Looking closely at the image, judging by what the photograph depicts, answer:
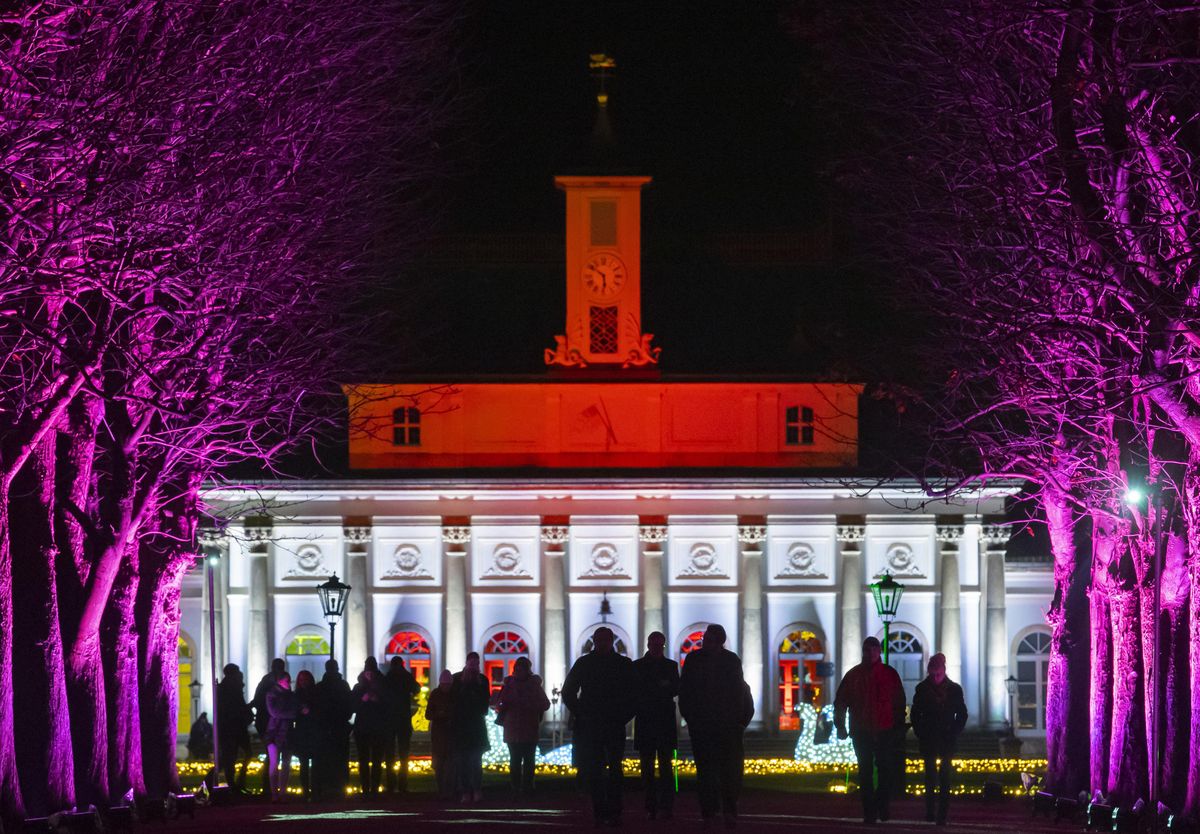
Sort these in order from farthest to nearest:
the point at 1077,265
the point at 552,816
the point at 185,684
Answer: the point at 185,684, the point at 552,816, the point at 1077,265

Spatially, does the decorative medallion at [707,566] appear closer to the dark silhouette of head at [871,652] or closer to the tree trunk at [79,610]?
the tree trunk at [79,610]

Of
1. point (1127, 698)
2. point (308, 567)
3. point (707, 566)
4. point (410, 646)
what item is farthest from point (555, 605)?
point (1127, 698)

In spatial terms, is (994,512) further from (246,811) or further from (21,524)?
(21,524)

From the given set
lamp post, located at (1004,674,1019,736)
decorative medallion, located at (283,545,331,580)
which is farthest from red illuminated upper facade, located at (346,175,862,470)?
lamp post, located at (1004,674,1019,736)

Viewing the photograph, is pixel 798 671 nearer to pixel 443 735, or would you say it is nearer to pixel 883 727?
pixel 443 735

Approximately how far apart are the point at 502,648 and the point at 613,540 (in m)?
3.95

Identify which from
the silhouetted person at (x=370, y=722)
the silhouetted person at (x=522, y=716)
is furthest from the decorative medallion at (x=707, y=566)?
the silhouetted person at (x=522, y=716)

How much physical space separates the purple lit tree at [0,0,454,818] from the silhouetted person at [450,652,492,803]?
3.66 metres

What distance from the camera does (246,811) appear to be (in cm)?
3164

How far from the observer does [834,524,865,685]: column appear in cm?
6550

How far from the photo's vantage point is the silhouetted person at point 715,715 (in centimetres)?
2436

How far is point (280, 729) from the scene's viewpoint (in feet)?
114

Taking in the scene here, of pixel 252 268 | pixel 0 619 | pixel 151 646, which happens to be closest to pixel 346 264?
pixel 252 268

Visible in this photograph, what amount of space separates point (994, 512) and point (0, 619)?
44.9 metres
